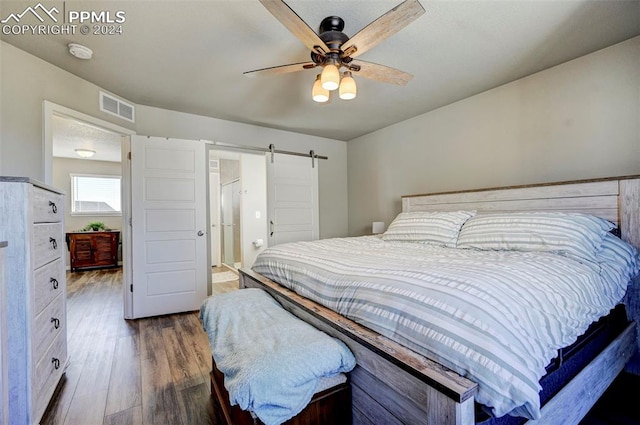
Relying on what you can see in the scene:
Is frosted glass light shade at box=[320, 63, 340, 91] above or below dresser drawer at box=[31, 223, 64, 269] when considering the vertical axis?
above

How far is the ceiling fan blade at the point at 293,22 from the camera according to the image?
4.51 ft

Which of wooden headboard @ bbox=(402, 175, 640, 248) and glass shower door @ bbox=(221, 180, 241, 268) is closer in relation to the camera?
wooden headboard @ bbox=(402, 175, 640, 248)

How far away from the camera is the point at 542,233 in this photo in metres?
1.87

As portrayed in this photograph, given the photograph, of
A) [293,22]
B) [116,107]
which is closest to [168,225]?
[116,107]

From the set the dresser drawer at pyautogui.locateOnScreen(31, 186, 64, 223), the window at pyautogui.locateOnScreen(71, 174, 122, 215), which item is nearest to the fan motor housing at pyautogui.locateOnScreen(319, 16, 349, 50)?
the dresser drawer at pyautogui.locateOnScreen(31, 186, 64, 223)

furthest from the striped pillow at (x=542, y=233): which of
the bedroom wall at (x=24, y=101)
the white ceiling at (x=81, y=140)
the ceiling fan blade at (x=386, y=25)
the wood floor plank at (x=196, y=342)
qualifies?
the white ceiling at (x=81, y=140)

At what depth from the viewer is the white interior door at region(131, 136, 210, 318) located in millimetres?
3148

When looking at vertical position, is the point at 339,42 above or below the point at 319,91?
above

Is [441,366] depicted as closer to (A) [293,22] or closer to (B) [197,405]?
(B) [197,405]

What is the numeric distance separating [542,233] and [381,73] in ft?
5.17

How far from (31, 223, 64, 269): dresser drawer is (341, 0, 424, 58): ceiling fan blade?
2.03m

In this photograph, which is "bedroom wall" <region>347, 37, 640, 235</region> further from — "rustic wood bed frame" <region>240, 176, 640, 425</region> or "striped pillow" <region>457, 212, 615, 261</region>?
"striped pillow" <region>457, 212, 615, 261</region>

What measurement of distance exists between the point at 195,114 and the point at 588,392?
428 centimetres

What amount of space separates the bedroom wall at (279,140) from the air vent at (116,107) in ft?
0.33
